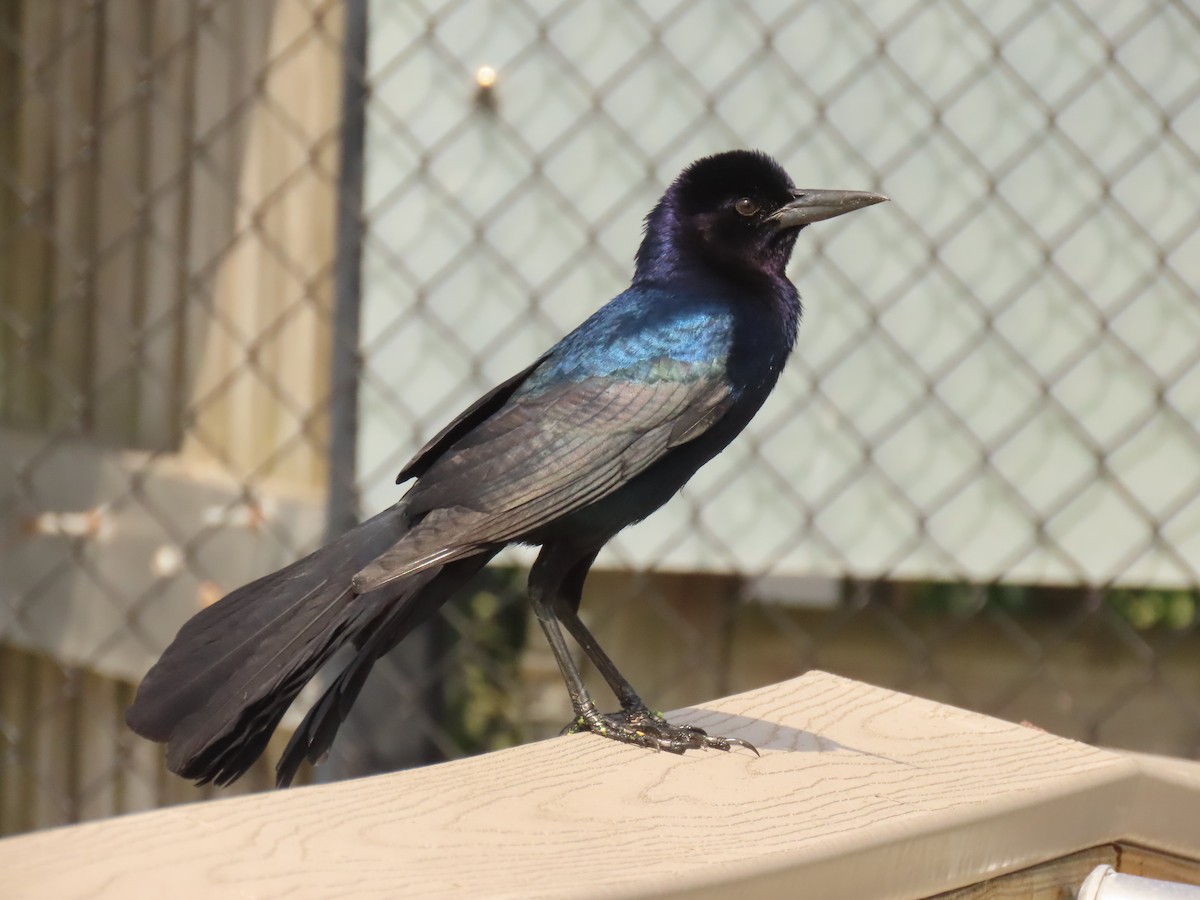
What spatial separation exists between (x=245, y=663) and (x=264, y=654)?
0.02 m

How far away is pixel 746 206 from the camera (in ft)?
7.45

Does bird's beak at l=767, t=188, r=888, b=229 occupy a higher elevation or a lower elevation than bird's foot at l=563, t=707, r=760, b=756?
higher

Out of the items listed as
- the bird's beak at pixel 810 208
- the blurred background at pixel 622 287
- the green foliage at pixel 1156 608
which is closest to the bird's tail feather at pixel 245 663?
the bird's beak at pixel 810 208

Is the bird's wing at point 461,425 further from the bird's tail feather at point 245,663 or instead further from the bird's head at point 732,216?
the bird's head at point 732,216

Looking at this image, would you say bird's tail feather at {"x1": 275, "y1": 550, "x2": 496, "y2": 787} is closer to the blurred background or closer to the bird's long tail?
the bird's long tail

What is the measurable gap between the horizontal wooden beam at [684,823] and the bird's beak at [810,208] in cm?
75

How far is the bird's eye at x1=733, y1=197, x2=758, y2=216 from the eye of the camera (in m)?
2.27

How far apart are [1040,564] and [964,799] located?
170 cm

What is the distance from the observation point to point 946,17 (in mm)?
2971

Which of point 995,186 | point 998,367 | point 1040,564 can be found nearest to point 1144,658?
point 1040,564

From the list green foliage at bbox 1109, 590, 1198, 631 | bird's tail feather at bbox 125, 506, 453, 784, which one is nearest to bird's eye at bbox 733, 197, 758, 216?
bird's tail feather at bbox 125, 506, 453, 784

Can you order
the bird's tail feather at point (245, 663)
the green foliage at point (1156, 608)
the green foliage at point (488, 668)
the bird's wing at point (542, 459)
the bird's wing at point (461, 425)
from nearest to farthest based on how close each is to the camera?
1. the bird's tail feather at point (245, 663)
2. the bird's wing at point (542, 459)
3. the bird's wing at point (461, 425)
4. the green foliage at point (488, 668)
5. the green foliage at point (1156, 608)

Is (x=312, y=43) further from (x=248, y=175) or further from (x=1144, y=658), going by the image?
(x=1144, y=658)

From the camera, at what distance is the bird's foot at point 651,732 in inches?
66.4
